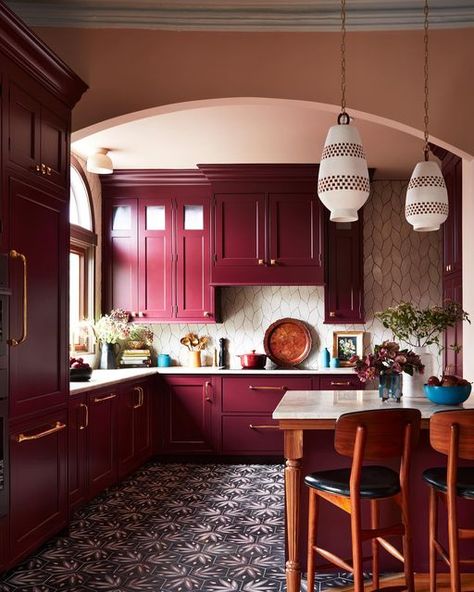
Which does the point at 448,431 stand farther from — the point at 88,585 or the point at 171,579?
the point at 88,585

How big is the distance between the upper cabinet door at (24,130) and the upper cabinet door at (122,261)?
3.00 metres

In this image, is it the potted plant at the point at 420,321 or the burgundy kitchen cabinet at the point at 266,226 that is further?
the burgundy kitchen cabinet at the point at 266,226

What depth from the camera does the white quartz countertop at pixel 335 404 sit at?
3.00m

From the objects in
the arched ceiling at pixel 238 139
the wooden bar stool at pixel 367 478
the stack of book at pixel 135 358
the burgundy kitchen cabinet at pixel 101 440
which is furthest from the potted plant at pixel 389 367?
the stack of book at pixel 135 358

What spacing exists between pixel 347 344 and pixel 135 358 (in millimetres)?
2123

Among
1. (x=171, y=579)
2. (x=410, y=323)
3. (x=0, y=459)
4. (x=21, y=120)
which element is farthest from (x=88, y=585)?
(x=21, y=120)

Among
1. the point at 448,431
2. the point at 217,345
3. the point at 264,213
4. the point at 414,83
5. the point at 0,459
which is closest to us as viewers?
the point at 448,431

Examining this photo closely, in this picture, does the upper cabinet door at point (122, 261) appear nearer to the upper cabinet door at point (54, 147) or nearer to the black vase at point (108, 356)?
the black vase at point (108, 356)

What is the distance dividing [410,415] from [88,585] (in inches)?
69.5

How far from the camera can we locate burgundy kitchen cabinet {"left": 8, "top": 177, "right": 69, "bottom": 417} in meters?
3.29

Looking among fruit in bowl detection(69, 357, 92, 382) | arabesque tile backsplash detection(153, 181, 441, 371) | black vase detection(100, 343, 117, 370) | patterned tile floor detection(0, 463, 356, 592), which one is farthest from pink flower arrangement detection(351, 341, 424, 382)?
black vase detection(100, 343, 117, 370)

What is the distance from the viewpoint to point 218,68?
154 inches

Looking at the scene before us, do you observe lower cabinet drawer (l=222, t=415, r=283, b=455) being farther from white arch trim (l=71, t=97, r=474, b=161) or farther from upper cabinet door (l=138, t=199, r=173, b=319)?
white arch trim (l=71, t=97, r=474, b=161)

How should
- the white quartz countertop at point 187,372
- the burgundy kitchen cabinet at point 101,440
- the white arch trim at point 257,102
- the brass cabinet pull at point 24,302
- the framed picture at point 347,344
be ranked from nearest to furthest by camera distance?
1. the brass cabinet pull at point 24,302
2. the white arch trim at point 257,102
3. the burgundy kitchen cabinet at point 101,440
4. the white quartz countertop at point 187,372
5. the framed picture at point 347,344
